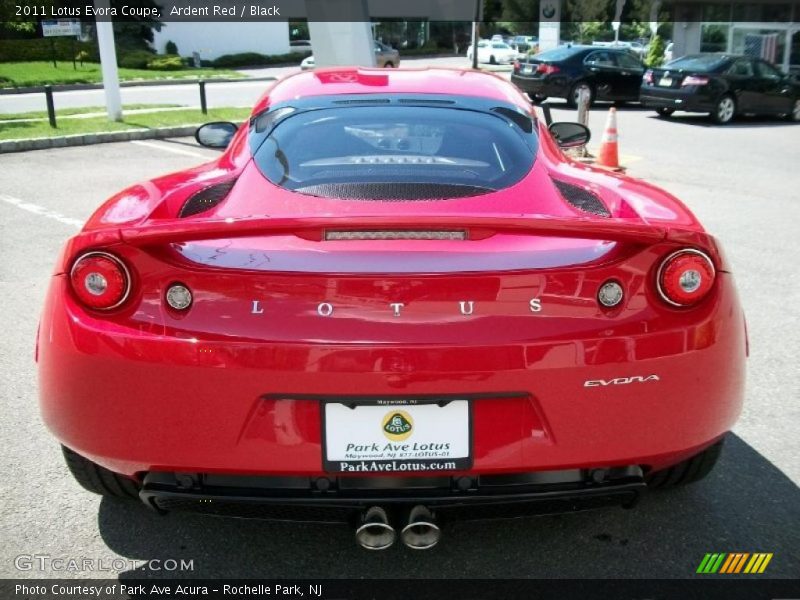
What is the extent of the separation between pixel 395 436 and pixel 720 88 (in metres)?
16.6

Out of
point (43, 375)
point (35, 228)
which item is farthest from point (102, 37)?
point (43, 375)

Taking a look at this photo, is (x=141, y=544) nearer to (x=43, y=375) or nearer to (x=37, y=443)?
(x=43, y=375)

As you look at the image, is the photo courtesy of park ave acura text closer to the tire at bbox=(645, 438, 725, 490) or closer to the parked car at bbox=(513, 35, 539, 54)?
the tire at bbox=(645, 438, 725, 490)

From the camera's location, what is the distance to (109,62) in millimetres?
14711

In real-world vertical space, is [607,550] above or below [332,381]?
below

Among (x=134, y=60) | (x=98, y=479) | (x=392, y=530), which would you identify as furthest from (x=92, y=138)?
(x=134, y=60)

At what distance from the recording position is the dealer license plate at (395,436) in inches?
86.4

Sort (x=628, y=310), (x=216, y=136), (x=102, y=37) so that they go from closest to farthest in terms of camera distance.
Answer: (x=628, y=310) < (x=216, y=136) < (x=102, y=37)

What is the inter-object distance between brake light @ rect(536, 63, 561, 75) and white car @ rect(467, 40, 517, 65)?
27307 millimetres

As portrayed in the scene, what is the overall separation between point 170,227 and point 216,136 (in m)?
2.14

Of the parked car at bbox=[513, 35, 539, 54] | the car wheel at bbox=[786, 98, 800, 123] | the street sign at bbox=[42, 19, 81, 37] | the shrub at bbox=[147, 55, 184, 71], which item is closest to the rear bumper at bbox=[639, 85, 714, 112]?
the car wheel at bbox=[786, 98, 800, 123]

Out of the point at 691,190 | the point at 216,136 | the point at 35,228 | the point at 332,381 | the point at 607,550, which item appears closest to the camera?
the point at 332,381

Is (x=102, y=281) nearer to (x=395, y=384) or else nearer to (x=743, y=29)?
(x=395, y=384)

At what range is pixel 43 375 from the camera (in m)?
2.44
